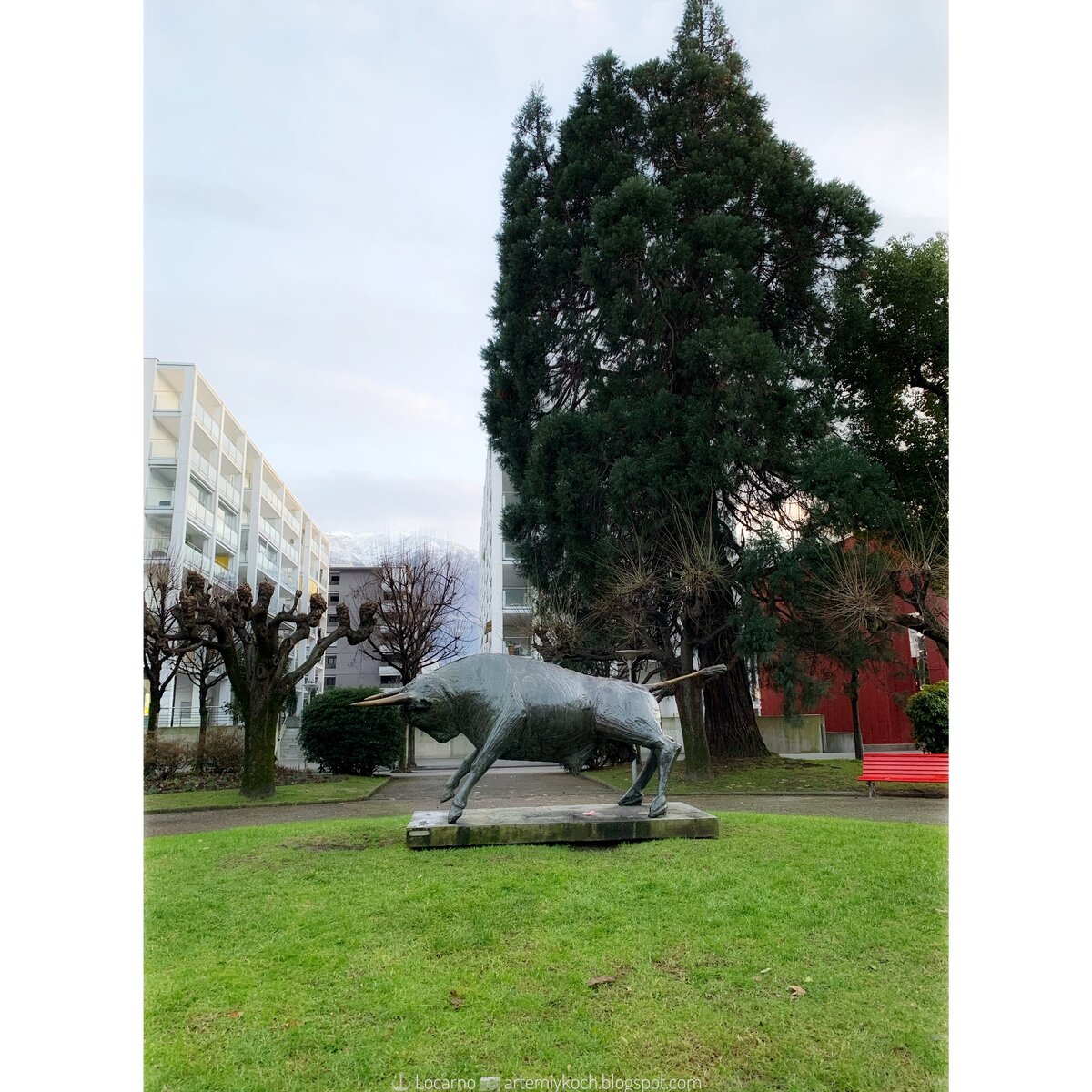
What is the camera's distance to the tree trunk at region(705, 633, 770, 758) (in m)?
15.5

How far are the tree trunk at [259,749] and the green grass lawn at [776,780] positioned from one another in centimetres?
532

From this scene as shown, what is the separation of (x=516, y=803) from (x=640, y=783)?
16.6 feet

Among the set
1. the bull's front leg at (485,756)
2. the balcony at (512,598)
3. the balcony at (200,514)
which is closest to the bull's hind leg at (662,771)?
the bull's front leg at (485,756)

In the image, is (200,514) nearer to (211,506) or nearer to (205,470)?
(211,506)

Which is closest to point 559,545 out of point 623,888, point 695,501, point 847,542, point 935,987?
point 695,501

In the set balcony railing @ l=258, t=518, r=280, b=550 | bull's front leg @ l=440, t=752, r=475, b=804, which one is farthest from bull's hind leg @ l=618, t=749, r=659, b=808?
balcony railing @ l=258, t=518, r=280, b=550

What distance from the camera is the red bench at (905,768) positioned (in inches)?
375

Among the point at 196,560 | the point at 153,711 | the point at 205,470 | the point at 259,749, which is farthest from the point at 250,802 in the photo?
the point at 196,560

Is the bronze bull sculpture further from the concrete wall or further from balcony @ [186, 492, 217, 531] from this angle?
the concrete wall

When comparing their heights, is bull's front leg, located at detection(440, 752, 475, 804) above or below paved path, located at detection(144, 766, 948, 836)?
above

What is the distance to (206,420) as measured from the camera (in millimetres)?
6000

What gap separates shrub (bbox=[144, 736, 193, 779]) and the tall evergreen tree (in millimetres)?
7478

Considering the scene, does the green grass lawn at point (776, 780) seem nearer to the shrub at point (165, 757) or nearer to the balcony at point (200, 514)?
the shrub at point (165, 757)

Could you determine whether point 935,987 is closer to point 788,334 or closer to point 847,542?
point 847,542
